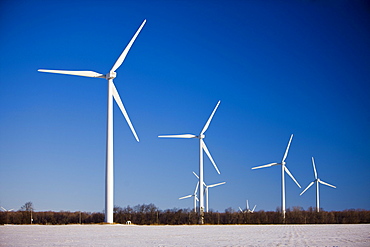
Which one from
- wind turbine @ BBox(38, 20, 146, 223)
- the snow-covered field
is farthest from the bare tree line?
the snow-covered field

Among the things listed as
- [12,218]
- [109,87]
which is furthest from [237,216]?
[109,87]

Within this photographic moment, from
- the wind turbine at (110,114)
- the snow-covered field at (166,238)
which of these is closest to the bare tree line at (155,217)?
the wind turbine at (110,114)

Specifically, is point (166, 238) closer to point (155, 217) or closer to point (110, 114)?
point (110, 114)

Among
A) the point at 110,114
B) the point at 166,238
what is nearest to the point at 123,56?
the point at 110,114

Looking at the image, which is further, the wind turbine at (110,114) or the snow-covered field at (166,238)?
the wind turbine at (110,114)

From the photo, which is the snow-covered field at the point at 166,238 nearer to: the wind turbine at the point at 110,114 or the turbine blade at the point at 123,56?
the wind turbine at the point at 110,114

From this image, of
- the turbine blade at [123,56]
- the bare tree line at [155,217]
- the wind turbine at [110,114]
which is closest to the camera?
the wind turbine at [110,114]

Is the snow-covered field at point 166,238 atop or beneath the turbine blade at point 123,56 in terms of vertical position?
beneath

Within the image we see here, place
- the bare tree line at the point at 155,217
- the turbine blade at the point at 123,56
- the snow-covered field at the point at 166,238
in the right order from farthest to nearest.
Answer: the bare tree line at the point at 155,217, the turbine blade at the point at 123,56, the snow-covered field at the point at 166,238

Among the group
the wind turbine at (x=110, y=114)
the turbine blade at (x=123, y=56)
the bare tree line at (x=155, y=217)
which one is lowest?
the bare tree line at (x=155, y=217)

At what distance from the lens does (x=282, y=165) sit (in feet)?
400

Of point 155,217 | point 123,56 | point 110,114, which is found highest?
point 123,56

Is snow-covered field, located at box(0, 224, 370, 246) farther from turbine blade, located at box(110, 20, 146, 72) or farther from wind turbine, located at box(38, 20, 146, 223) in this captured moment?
turbine blade, located at box(110, 20, 146, 72)

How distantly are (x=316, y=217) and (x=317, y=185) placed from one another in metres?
9.72
